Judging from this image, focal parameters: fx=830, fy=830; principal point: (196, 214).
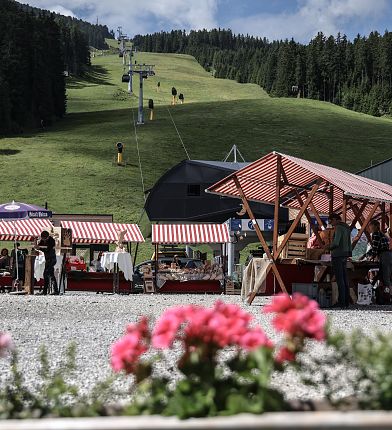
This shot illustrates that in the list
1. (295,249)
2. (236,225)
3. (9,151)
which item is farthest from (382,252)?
(9,151)

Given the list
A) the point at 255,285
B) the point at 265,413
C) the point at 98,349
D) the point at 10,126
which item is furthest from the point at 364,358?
the point at 10,126

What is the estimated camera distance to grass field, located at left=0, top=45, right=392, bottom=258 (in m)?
53.3

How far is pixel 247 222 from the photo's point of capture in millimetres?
26594

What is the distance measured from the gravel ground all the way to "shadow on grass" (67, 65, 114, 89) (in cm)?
12694

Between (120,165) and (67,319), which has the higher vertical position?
(67,319)

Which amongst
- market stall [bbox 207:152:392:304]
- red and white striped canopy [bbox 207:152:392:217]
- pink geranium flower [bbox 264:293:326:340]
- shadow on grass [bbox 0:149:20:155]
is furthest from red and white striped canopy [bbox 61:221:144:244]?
shadow on grass [bbox 0:149:20:155]

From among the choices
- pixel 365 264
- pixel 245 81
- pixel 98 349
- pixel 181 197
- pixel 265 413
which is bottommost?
pixel 245 81

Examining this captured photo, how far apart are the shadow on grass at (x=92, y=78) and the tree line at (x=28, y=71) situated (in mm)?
39286

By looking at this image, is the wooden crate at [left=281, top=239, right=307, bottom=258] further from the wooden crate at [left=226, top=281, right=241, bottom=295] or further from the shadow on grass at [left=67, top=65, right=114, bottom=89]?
the shadow on grass at [left=67, top=65, right=114, bottom=89]

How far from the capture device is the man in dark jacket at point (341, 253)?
15203mm

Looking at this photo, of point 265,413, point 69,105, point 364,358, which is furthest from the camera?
point 69,105

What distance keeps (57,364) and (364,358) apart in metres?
4.78

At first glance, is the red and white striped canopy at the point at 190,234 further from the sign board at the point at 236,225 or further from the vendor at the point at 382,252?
the vendor at the point at 382,252

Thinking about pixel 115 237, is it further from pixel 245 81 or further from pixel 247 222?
pixel 245 81
